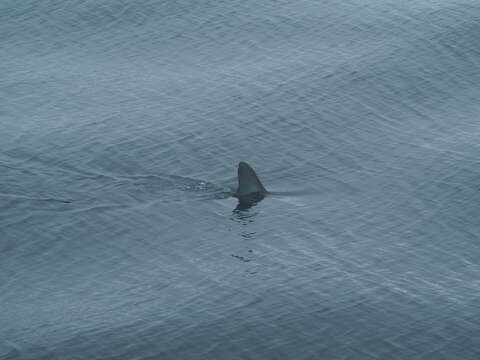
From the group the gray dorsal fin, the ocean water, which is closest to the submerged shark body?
the gray dorsal fin

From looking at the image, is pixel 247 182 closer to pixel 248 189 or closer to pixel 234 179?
pixel 248 189

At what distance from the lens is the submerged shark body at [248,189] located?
111625 millimetres

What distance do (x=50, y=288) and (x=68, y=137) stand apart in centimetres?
3525

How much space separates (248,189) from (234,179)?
6.95 m

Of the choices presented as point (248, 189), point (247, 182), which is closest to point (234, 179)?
point (248, 189)

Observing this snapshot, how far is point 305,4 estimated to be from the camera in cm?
17338

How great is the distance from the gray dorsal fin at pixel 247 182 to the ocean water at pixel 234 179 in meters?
2.18

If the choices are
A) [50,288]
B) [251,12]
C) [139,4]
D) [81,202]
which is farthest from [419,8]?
[50,288]

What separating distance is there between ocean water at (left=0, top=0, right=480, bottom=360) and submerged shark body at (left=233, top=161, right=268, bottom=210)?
1.34m

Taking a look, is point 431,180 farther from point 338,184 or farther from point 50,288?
point 50,288

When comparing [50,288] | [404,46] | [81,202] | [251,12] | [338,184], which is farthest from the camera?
[251,12]

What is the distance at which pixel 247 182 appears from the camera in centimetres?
11244

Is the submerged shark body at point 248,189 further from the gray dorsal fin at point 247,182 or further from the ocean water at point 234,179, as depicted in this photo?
the ocean water at point 234,179

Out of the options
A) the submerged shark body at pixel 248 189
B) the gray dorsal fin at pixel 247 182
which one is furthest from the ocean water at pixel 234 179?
the gray dorsal fin at pixel 247 182
